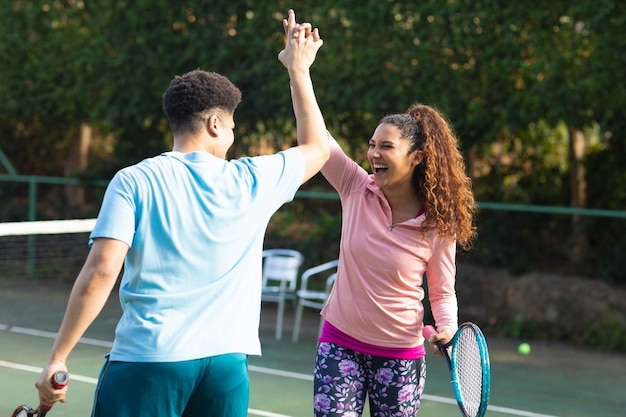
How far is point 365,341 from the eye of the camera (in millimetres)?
3998

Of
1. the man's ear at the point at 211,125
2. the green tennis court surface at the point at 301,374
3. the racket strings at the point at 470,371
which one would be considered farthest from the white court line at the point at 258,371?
the man's ear at the point at 211,125

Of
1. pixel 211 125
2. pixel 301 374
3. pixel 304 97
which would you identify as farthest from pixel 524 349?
pixel 211 125

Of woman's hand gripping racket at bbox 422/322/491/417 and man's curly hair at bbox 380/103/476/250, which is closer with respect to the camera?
woman's hand gripping racket at bbox 422/322/491/417

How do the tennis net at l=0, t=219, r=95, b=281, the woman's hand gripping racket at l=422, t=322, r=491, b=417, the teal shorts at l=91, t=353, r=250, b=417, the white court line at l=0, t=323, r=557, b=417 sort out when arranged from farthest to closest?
the tennis net at l=0, t=219, r=95, b=281, the white court line at l=0, t=323, r=557, b=417, the woman's hand gripping racket at l=422, t=322, r=491, b=417, the teal shorts at l=91, t=353, r=250, b=417

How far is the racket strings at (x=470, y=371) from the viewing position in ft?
12.3

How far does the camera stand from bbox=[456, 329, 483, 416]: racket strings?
3.76 m

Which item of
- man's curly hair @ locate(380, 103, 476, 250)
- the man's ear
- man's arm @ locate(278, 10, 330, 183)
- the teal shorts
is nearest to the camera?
the teal shorts

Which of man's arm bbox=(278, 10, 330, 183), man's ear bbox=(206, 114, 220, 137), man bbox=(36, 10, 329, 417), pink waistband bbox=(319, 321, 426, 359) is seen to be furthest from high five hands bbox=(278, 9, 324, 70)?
pink waistband bbox=(319, 321, 426, 359)

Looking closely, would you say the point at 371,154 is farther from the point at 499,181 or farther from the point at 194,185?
the point at 499,181

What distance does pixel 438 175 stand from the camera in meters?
4.14

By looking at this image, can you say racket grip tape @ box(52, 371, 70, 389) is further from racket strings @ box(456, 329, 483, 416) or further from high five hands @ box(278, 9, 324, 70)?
racket strings @ box(456, 329, 483, 416)

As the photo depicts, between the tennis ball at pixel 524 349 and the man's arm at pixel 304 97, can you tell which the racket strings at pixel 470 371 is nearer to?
the man's arm at pixel 304 97

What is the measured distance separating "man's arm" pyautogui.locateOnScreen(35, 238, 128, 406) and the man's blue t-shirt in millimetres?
41

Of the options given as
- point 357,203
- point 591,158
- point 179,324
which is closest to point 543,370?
point 591,158
